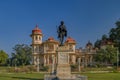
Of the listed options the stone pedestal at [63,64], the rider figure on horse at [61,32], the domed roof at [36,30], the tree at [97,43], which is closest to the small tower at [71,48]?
the domed roof at [36,30]

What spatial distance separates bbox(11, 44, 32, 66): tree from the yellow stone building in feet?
27.0

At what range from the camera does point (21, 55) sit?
96.6 m

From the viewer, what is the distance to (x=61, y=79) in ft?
61.9

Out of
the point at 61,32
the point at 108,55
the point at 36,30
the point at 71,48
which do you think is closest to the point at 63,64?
the point at 61,32

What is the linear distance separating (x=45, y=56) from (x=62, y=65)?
64.3 metres

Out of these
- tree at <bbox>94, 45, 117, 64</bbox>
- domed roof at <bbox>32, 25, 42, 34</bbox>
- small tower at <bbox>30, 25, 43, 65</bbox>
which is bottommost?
tree at <bbox>94, 45, 117, 64</bbox>

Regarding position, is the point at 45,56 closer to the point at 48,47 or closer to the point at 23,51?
the point at 48,47

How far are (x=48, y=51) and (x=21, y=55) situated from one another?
14798mm

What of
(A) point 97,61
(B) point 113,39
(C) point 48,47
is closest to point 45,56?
(C) point 48,47

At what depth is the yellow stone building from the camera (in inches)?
3366

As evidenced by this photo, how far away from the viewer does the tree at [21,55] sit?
96062 mm

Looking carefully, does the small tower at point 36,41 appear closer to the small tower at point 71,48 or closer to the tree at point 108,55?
the small tower at point 71,48

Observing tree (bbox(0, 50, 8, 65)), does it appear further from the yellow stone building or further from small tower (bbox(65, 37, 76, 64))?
small tower (bbox(65, 37, 76, 64))

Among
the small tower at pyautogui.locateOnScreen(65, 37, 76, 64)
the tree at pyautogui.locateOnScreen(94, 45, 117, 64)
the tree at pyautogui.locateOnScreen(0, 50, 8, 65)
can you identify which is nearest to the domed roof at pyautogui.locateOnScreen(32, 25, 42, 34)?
the small tower at pyautogui.locateOnScreen(65, 37, 76, 64)
